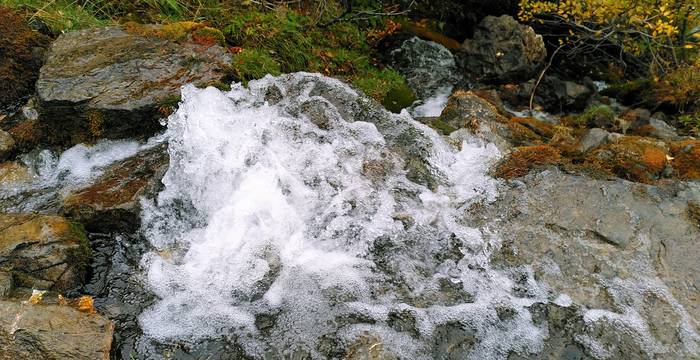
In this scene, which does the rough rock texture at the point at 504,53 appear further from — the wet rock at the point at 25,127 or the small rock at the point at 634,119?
the wet rock at the point at 25,127

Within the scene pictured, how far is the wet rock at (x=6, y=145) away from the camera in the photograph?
5304 mm

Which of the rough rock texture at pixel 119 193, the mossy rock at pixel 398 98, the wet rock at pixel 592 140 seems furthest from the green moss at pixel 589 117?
the rough rock texture at pixel 119 193

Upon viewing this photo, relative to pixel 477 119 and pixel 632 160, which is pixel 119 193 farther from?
pixel 632 160

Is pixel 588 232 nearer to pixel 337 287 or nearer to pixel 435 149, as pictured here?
pixel 435 149

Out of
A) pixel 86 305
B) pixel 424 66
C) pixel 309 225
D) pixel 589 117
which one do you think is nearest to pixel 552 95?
pixel 589 117

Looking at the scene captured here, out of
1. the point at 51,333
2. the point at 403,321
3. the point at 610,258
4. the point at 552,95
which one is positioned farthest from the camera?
the point at 552,95

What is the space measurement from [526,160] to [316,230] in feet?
7.77

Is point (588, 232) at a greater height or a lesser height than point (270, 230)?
greater

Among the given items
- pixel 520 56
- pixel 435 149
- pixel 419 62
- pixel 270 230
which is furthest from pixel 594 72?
pixel 270 230

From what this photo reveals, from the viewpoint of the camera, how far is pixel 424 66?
8.88 m

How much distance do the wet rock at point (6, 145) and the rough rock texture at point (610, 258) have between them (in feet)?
17.1

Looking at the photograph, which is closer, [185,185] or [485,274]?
[485,274]

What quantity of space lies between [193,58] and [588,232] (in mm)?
4812

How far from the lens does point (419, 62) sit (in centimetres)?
889
